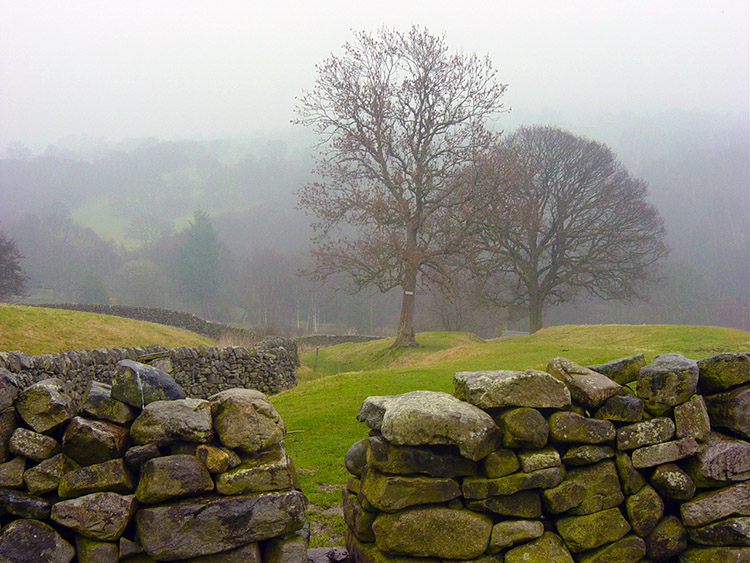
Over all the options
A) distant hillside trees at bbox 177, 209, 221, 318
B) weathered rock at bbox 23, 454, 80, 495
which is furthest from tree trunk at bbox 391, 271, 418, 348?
distant hillside trees at bbox 177, 209, 221, 318

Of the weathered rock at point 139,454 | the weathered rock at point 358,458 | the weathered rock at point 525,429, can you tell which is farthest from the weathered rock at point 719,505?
the weathered rock at point 139,454

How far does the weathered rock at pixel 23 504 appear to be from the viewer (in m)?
3.87

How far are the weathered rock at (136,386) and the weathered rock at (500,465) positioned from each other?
10.6 ft

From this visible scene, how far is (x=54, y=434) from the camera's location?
420 centimetres

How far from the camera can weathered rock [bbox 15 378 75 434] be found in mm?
4090

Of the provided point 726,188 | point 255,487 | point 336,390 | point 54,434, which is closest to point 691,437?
point 255,487

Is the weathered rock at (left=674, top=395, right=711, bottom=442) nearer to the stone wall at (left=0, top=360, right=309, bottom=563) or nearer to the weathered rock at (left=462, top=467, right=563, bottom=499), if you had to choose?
the weathered rock at (left=462, top=467, right=563, bottom=499)

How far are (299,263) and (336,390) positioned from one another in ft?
227

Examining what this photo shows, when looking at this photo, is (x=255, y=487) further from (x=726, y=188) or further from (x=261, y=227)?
(x=261, y=227)

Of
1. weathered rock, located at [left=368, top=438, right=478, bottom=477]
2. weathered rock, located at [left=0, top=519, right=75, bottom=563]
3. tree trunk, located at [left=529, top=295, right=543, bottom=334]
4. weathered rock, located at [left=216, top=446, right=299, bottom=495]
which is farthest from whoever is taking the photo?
tree trunk, located at [left=529, top=295, right=543, bottom=334]

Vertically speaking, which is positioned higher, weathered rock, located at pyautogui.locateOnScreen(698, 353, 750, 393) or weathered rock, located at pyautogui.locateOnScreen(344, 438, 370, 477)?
weathered rock, located at pyautogui.locateOnScreen(698, 353, 750, 393)

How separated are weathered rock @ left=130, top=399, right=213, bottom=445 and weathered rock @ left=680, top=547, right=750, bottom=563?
4983mm

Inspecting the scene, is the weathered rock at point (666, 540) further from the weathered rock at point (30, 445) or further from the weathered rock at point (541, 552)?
the weathered rock at point (30, 445)

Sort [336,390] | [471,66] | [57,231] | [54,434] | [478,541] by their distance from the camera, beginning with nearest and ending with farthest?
[54,434] → [478,541] → [336,390] → [471,66] → [57,231]
